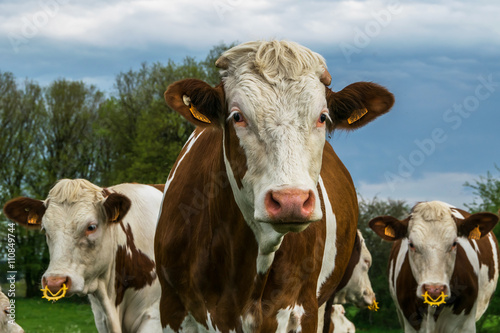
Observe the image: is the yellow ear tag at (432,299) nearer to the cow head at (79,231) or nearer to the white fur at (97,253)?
the white fur at (97,253)

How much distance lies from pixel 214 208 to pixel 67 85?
32.8 metres

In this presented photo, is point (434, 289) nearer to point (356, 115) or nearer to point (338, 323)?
point (356, 115)

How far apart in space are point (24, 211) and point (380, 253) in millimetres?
17743

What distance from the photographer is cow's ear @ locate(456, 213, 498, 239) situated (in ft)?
29.9

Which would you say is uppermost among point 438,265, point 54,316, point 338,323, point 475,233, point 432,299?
point 475,233

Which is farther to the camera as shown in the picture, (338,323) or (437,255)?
(338,323)

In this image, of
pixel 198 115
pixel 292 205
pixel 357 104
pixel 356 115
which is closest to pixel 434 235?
pixel 356 115

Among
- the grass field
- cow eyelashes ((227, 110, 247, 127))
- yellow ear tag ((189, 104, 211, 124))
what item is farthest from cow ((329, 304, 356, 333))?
cow eyelashes ((227, 110, 247, 127))

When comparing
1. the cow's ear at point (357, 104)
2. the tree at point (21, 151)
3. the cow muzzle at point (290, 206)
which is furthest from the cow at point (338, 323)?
the tree at point (21, 151)

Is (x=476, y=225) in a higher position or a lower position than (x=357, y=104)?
lower

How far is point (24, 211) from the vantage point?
26.4ft

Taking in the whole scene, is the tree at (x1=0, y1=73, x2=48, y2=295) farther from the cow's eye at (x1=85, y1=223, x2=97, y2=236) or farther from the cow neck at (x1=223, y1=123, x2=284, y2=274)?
the cow neck at (x1=223, y1=123, x2=284, y2=274)

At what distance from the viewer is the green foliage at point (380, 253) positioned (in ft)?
76.0

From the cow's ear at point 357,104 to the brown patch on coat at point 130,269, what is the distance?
4.21 meters
